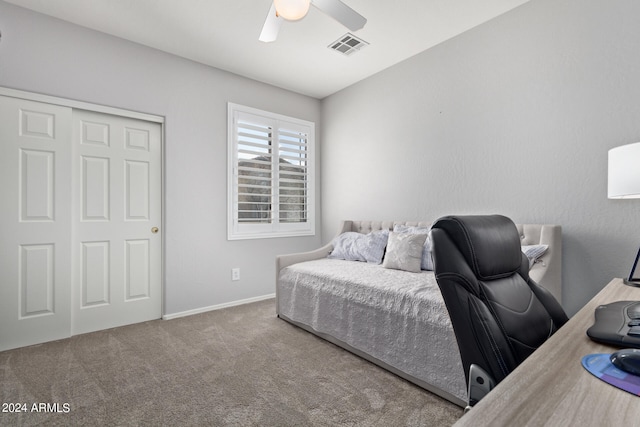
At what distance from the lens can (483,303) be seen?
95 cm

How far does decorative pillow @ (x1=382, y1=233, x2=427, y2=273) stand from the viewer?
2.68 m

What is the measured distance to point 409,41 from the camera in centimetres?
302

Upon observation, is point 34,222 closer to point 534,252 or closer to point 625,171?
point 534,252

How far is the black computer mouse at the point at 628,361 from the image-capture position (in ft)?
2.19

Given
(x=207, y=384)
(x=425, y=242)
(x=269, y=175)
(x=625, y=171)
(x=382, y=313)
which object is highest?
(x=269, y=175)

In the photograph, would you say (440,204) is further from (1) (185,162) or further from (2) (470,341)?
(1) (185,162)

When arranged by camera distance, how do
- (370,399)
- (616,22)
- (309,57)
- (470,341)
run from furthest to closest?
(309,57) < (616,22) < (370,399) < (470,341)

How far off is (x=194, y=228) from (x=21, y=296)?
1.46m

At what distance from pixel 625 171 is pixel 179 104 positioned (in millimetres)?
3602

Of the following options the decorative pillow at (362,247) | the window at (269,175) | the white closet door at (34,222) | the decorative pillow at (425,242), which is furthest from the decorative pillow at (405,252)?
the white closet door at (34,222)

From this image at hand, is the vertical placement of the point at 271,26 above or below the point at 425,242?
above

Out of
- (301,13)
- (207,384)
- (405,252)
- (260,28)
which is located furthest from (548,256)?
(260,28)

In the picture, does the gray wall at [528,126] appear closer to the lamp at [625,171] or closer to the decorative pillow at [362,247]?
the decorative pillow at [362,247]

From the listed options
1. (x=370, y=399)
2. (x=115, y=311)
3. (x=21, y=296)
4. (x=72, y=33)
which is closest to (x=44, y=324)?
(x=21, y=296)
